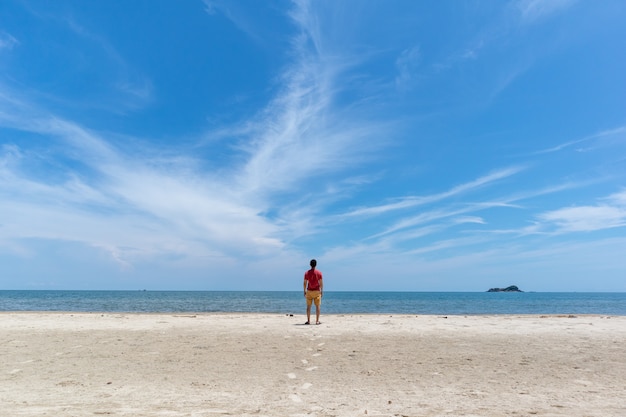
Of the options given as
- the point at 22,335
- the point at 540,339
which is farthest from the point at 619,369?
the point at 22,335

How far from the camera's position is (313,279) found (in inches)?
632

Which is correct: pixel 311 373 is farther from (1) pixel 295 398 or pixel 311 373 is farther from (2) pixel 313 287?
(2) pixel 313 287

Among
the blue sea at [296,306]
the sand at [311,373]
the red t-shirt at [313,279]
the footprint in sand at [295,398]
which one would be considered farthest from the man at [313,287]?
the blue sea at [296,306]

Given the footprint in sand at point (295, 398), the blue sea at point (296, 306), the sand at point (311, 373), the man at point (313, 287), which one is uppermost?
the man at point (313, 287)

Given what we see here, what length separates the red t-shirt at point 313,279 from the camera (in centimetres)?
1603

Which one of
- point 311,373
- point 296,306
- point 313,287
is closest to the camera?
point 311,373

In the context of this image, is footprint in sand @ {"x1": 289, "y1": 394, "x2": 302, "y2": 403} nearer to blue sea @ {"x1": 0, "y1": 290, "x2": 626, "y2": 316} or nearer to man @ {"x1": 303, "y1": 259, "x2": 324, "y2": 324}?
man @ {"x1": 303, "y1": 259, "x2": 324, "y2": 324}

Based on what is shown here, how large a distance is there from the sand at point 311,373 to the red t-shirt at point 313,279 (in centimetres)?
293

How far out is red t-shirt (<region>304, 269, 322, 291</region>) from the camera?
16031 mm

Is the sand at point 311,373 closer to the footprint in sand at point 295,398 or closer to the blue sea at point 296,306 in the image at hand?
the footprint in sand at point 295,398

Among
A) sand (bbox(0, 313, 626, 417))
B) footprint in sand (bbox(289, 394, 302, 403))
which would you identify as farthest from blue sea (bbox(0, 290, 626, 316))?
footprint in sand (bbox(289, 394, 302, 403))

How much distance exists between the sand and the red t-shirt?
2.93m

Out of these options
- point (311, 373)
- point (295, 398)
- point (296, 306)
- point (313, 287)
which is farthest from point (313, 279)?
point (296, 306)

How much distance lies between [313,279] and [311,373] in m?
8.32
